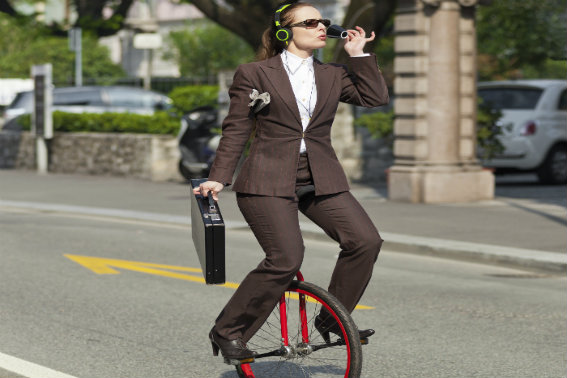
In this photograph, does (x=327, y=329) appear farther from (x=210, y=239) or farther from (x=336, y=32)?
(x=336, y=32)

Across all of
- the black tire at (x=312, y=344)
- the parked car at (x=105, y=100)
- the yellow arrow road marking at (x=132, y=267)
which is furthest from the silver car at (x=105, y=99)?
the black tire at (x=312, y=344)

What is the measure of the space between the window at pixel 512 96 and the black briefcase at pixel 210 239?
1364 cm

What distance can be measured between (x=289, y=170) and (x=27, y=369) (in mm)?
1877

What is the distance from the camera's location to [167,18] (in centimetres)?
7038

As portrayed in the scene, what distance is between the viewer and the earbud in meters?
Answer: 5.01

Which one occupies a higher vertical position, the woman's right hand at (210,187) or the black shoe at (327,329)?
the woman's right hand at (210,187)

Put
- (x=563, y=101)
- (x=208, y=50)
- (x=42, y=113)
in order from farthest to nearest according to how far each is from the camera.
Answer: (x=208, y=50) → (x=42, y=113) → (x=563, y=101)

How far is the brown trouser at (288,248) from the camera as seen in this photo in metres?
5.06

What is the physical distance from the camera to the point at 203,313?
7.78m

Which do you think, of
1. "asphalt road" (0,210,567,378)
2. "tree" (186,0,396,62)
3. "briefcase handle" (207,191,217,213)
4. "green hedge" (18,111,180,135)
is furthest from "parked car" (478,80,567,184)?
"briefcase handle" (207,191,217,213)

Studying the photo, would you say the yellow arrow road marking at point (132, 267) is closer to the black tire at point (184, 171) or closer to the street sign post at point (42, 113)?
the black tire at point (184, 171)

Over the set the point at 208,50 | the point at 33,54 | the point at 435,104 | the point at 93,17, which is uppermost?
the point at 93,17

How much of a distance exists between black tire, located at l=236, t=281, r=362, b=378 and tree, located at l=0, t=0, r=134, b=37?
1724cm

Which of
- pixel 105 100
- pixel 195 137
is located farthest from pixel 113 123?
pixel 105 100
